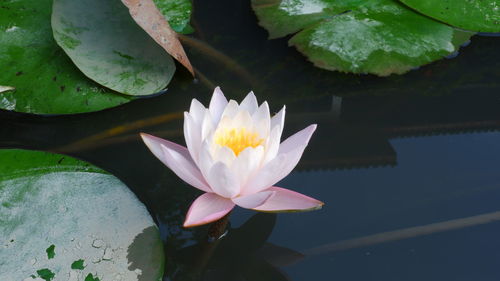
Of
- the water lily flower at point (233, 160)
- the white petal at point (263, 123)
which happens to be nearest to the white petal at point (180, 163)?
the water lily flower at point (233, 160)

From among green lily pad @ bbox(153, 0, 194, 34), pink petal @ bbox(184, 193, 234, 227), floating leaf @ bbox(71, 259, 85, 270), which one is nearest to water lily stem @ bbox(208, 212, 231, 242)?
pink petal @ bbox(184, 193, 234, 227)

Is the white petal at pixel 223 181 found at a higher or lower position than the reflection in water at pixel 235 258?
higher

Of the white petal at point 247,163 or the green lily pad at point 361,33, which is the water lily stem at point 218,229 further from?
the green lily pad at point 361,33

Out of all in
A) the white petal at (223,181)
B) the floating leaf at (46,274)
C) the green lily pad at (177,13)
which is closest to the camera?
the white petal at (223,181)

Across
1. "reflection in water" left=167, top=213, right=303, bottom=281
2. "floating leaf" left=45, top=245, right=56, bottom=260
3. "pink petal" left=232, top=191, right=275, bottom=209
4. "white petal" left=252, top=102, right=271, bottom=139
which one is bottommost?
"reflection in water" left=167, top=213, right=303, bottom=281

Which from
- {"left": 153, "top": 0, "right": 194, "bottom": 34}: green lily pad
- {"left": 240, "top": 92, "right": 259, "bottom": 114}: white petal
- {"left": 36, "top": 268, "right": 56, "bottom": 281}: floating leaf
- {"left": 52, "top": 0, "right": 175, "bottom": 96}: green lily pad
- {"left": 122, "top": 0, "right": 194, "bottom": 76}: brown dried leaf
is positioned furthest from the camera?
{"left": 153, "top": 0, "right": 194, "bottom": 34}: green lily pad

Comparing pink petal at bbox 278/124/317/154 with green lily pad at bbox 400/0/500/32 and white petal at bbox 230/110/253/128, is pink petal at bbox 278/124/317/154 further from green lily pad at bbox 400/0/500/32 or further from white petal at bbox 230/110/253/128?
green lily pad at bbox 400/0/500/32
